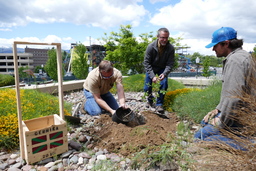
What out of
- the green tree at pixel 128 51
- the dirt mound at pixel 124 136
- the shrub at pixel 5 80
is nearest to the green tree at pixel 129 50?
the green tree at pixel 128 51

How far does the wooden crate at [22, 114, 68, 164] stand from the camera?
6.95 ft

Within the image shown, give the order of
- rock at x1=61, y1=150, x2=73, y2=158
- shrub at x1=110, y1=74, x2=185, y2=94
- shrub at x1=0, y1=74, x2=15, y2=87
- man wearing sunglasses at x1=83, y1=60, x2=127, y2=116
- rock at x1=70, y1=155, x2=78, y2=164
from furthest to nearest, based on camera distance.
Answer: shrub at x1=0, y1=74, x2=15, y2=87 → shrub at x1=110, y1=74, x2=185, y2=94 → man wearing sunglasses at x1=83, y1=60, x2=127, y2=116 → rock at x1=61, y1=150, x2=73, y2=158 → rock at x1=70, y1=155, x2=78, y2=164

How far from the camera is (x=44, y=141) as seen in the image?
7.28ft

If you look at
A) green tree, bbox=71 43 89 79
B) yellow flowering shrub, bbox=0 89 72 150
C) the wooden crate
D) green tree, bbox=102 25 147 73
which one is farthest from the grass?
green tree, bbox=71 43 89 79

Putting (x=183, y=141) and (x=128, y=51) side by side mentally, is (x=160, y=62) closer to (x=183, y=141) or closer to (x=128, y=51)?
(x=183, y=141)

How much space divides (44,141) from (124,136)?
1.00 meters

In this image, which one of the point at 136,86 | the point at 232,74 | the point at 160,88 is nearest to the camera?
the point at 232,74

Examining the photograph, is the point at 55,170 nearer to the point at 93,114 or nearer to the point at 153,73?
the point at 93,114

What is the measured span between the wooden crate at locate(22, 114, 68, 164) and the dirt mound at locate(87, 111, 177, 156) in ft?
1.57

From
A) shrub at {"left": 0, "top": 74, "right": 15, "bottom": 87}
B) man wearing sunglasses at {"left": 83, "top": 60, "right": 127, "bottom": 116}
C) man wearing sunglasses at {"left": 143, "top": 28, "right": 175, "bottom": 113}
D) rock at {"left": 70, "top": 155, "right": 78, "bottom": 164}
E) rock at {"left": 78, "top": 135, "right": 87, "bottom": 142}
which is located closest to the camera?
rock at {"left": 70, "top": 155, "right": 78, "bottom": 164}

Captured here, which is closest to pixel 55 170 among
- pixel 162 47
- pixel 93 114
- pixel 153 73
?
pixel 93 114

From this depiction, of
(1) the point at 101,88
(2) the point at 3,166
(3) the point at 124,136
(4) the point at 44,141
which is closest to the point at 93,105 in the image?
(1) the point at 101,88

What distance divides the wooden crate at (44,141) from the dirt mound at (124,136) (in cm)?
48

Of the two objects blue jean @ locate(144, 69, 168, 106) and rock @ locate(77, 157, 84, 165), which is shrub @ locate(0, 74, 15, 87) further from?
rock @ locate(77, 157, 84, 165)
